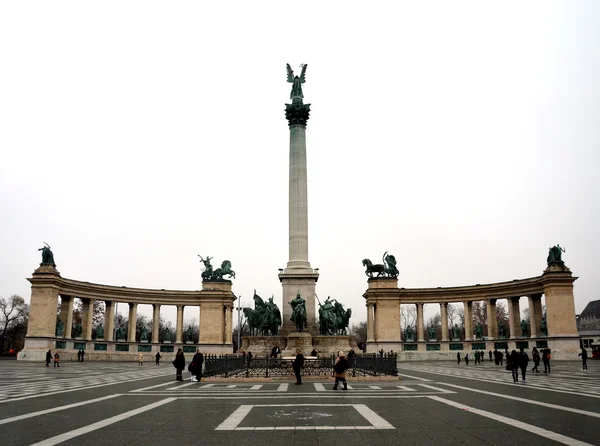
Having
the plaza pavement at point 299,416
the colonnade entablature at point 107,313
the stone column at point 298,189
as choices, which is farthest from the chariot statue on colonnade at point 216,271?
the plaza pavement at point 299,416

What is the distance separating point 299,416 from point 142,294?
214 ft

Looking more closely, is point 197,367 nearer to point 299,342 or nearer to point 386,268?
point 299,342

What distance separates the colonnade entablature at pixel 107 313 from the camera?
6188 centimetres

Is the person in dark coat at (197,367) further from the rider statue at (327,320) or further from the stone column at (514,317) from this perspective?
the stone column at (514,317)

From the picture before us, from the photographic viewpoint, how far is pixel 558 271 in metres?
63.2

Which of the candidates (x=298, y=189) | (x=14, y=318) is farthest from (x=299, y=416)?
(x=14, y=318)

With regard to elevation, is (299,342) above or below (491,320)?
below

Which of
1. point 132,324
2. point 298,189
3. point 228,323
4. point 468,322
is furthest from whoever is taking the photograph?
point 228,323

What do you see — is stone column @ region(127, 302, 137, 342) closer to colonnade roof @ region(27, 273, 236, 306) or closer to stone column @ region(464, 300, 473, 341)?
colonnade roof @ region(27, 273, 236, 306)

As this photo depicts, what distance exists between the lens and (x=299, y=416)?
13.8 m

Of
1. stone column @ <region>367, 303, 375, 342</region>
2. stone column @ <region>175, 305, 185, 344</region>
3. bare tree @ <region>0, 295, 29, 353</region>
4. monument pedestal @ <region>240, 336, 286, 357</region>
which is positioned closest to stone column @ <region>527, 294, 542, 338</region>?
stone column @ <region>367, 303, 375, 342</region>

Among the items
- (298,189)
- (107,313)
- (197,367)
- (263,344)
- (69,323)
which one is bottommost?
(197,367)

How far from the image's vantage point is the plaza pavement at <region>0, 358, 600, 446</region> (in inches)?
422

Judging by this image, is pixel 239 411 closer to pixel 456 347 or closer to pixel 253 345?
pixel 253 345
